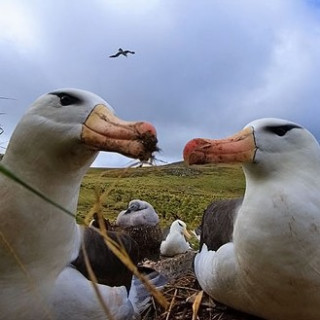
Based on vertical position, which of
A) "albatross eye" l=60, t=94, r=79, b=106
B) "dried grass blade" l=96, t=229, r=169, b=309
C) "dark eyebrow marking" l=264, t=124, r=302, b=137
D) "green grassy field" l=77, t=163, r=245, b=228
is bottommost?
"green grassy field" l=77, t=163, r=245, b=228

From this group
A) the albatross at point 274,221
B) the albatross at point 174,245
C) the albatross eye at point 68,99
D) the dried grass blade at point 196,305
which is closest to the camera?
the albatross eye at point 68,99

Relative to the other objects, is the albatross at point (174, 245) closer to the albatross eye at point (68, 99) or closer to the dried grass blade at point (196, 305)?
the dried grass blade at point (196, 305)

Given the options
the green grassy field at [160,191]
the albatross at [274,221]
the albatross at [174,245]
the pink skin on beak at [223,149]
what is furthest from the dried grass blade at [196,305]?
the albatross at [174,245]

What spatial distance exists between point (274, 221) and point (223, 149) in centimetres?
41

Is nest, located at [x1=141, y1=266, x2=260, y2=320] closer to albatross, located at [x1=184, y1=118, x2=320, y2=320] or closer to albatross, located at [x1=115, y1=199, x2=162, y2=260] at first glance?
albatross, located at [x1=184, y1=118, x2=320, y2=320]

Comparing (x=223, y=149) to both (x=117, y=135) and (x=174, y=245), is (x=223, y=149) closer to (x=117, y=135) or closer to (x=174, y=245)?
(x=117, y=135)

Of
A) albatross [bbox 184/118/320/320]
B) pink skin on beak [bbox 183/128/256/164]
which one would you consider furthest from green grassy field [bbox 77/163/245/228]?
albatross [bbox 184/118/320/320]

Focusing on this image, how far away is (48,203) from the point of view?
206cm

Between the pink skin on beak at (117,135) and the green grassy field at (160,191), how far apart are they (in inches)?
2.5

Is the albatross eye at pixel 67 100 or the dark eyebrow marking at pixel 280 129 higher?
the albatross eye at pixel 67 100

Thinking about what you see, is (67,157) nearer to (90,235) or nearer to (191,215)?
(90,235)

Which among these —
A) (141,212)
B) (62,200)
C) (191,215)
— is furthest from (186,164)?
(191,215)

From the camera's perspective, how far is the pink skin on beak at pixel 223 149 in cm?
258

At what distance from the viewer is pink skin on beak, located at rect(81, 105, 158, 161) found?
161 centimetres
